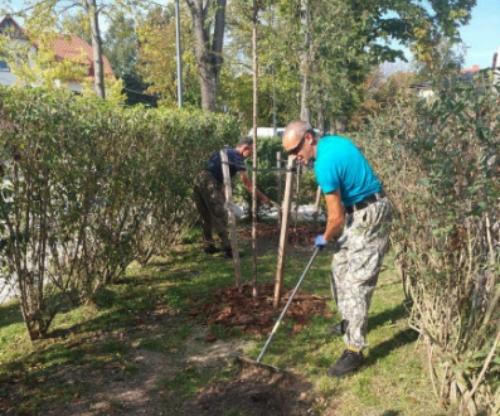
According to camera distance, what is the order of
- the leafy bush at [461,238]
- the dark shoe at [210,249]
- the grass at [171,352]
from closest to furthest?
the leafy bush at [461,238] < the grass at [171,352] < the dark shoe at [210,249]

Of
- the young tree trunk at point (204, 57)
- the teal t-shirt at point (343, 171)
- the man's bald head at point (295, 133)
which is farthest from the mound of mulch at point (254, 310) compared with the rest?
the young tree trunk at point (204, 57)

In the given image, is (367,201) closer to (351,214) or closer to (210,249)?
(351,214)

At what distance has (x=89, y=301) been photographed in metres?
5.07

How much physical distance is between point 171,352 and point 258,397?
1163 millimetres

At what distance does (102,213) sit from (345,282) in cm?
275

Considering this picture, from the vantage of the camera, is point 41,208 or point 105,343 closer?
point 41,208

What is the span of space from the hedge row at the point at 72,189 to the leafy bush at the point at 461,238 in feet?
9.77

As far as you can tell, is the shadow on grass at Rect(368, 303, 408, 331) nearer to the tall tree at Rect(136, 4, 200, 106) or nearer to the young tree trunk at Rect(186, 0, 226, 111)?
the young tree trunk at Rect(186, 0, 226, 111)

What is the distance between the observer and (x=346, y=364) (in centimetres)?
358

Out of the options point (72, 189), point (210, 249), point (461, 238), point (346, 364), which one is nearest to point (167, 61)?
point (210, 249)

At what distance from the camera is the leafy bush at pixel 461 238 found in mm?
2525

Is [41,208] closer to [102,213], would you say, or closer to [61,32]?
[102,213]

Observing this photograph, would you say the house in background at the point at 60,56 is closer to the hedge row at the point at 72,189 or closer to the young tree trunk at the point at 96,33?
the young tree trunk at the point at 96,33

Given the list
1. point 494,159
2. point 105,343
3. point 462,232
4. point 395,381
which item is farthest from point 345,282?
point 105,343
